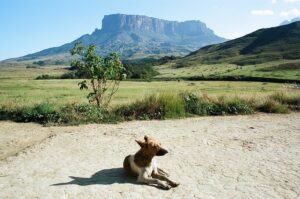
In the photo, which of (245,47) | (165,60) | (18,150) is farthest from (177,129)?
(245,47)

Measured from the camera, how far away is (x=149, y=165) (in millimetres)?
9461

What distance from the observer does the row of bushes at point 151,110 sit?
1827cm

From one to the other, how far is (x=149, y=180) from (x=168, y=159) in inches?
103

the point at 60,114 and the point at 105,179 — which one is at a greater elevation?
the point at 60,114

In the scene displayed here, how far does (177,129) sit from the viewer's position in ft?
53.9

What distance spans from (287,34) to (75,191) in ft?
648

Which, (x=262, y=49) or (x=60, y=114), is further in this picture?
(x=262, y=49)

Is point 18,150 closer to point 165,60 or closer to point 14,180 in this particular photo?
point 14,180

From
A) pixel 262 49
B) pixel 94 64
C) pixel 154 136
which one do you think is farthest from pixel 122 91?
pixel 262 49

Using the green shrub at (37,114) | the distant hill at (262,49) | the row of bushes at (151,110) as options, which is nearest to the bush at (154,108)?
the row of bushes at (151,110)

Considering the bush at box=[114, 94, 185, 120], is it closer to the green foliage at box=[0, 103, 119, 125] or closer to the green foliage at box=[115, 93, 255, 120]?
the green foliage at box=[115, 93, 255, 120]

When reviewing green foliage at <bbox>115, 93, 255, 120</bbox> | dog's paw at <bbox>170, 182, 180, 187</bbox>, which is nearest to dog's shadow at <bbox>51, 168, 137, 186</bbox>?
dog's paw at <bbox>170, 182, 180, 187</bbox>

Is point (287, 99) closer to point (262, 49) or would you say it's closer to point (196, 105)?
point (196, 105)

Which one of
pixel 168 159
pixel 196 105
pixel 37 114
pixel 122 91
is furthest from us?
pixel 122 91
